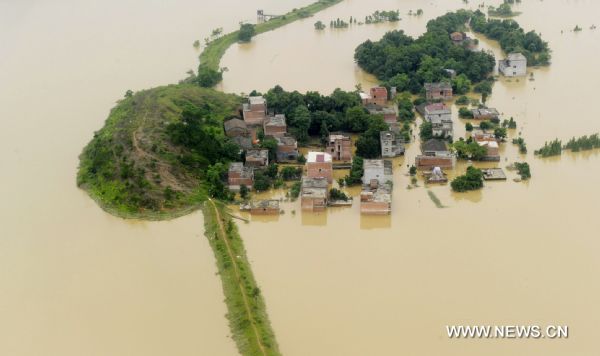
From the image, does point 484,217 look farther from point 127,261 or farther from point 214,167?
point 127,261

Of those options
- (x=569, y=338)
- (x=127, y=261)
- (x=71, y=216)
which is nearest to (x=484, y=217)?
(x=569, y=338)

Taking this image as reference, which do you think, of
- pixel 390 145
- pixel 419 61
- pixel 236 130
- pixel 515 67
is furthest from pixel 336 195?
A: pixel 515 67

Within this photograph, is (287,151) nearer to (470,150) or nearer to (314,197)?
(314,197)

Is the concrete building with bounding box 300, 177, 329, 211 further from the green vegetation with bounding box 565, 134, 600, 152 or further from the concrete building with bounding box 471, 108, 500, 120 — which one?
the green vegetation with bounding box 565, 134, 600, 152

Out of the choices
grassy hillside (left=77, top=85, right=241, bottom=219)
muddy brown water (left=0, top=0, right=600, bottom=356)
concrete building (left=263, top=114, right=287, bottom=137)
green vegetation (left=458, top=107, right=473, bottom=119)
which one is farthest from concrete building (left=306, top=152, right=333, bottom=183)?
green vegetation (left=458, top=107, right=473, bottom=119)

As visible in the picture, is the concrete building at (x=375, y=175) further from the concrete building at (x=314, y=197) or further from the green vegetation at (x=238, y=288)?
the green vegetation at (x=238, y=288)

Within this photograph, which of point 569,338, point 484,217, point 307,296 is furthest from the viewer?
point 484,217

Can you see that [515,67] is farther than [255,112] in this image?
Yes
